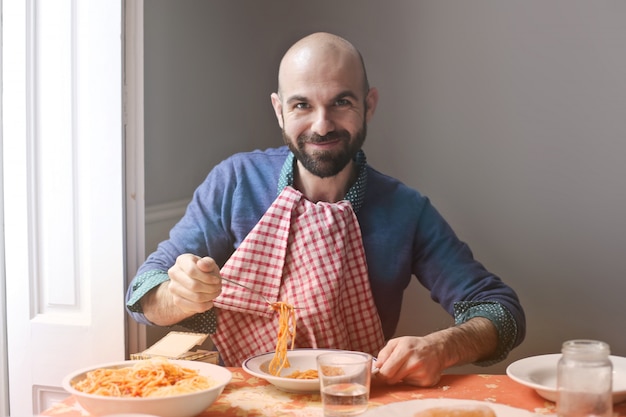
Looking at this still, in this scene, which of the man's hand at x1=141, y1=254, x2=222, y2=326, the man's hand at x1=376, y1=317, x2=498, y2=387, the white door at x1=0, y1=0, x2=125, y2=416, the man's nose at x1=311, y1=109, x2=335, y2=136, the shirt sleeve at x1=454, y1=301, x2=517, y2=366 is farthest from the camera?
the white door at x1=0, y1=0, x2=125, y2=416

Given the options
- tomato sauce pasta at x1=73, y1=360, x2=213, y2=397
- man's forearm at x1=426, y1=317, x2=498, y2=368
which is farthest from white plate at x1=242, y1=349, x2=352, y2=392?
man's forearm at x1=426, y1=317, x2=498, y2=368

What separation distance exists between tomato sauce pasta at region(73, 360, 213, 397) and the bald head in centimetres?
91

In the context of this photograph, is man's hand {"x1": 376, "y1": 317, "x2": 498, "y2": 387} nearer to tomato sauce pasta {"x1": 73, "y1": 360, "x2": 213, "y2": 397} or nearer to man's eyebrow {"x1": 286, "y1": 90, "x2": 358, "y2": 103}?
tomato sauce pasta {"x1": 73, "y1": 360, "x2": 213, "y2": 397}

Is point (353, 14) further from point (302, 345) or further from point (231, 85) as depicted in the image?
point (302, 345)

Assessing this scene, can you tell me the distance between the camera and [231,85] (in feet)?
7.62

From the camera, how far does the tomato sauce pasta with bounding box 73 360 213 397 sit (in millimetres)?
1390

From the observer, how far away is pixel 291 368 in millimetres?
1727

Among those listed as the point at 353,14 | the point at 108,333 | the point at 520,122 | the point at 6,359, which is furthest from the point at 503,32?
the point at 6,359

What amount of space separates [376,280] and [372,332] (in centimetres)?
14

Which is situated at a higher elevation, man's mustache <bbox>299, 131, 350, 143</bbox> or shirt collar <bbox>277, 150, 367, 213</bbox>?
man's mustache <bbox>299, 131, 350, 143</bbox>

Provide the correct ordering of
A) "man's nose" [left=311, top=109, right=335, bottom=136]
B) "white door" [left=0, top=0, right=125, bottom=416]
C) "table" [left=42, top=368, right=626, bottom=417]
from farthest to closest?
1. "white door" [left=0, top=0, right=125, bottom=416]
2. "man's nose" [left=311, top=109, right=335, bottom=136]
3. "table" [left=42, top=368, right=626, bottom=417]

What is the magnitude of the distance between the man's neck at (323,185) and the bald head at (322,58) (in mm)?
231

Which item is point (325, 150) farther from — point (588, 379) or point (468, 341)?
point (588, 379)

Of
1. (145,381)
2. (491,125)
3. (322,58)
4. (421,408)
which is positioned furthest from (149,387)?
(491,125)
